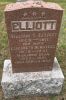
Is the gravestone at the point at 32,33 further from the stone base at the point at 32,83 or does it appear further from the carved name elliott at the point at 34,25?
the stone base at the point at 32,83

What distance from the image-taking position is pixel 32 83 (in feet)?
14.1

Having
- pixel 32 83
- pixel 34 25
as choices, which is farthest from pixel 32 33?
pixel 32 83

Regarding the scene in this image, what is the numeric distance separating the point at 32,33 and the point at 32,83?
3.30 feet

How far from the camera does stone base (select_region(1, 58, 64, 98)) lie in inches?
167

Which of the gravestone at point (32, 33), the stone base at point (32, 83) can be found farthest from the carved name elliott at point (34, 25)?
the stone base at point (32, 83)

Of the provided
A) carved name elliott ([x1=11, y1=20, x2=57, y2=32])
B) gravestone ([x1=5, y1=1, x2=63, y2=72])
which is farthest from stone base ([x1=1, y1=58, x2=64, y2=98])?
carved name elliott ([x1=11, y1=20, x2=57, y2=32])

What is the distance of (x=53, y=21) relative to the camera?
3.90 m

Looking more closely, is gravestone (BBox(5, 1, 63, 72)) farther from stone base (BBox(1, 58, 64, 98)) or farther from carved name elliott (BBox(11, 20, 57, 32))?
stone base (BBox(1, 58, 64, 98))

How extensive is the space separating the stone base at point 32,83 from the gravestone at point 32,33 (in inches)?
5.2

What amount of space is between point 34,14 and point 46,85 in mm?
1469

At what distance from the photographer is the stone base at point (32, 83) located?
4250 millimetres

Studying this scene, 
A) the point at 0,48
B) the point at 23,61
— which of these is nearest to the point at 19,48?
the point at 23,61

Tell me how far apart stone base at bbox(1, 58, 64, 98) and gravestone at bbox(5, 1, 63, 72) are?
133mm

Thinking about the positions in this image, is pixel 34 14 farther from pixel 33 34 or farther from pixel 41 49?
pixel 41 49
